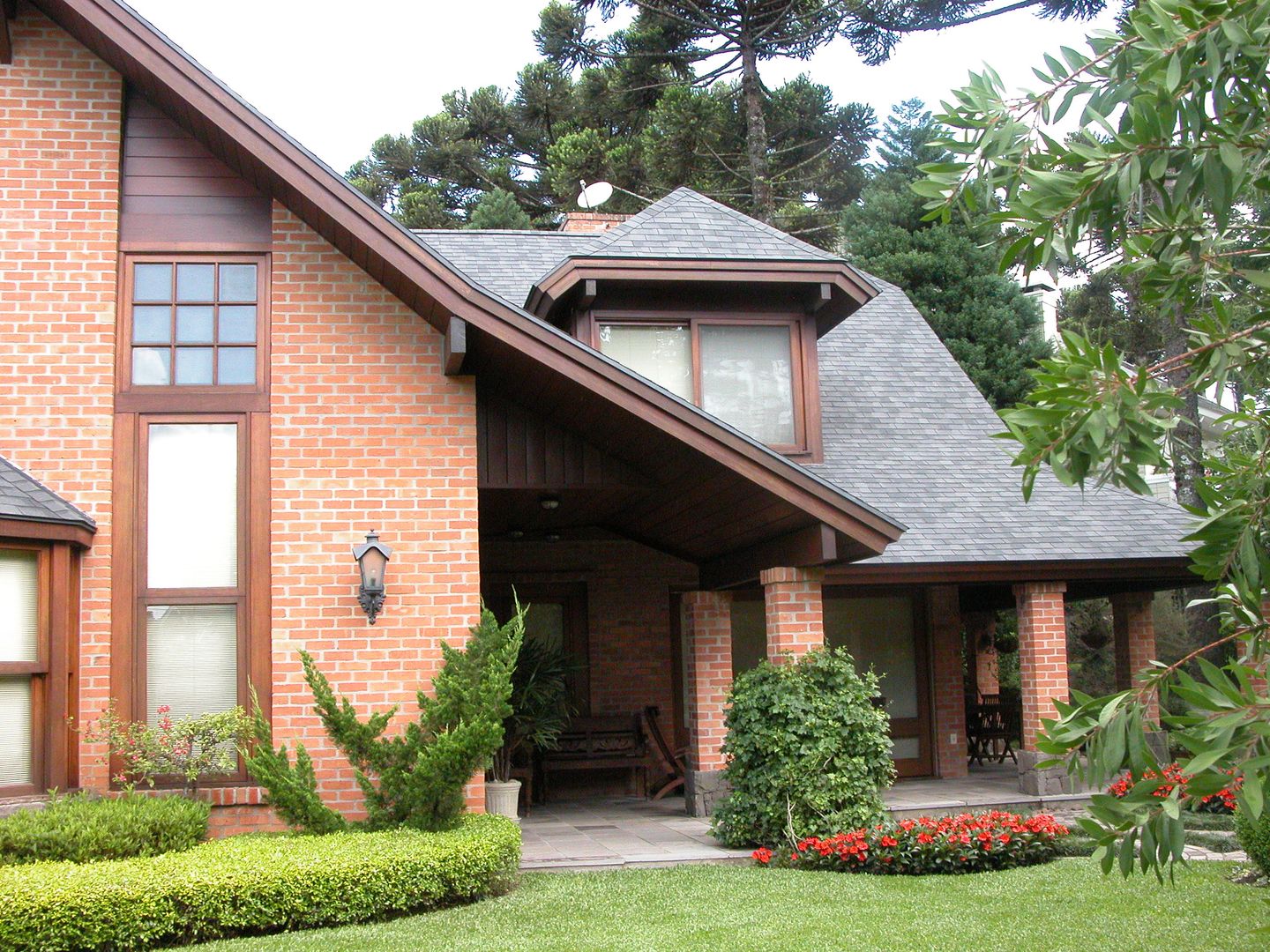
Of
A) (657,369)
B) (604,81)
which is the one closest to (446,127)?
(604,81)

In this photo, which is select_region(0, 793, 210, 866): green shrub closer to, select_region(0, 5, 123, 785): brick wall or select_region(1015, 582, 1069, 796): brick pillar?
select_region(0, 5, 123, 785): brick wall

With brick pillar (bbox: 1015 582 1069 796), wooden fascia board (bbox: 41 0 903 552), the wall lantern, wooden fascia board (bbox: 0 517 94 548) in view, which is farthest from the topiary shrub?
wooden fascia board (bbox: 0 517 94 548)

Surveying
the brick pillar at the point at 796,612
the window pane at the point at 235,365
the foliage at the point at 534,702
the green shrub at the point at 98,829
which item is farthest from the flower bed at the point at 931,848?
the window pane at the point at 235,365

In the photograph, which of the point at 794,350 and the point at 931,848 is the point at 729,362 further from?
the point at 931,848

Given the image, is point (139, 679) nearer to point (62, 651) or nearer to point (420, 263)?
point (62, 651)

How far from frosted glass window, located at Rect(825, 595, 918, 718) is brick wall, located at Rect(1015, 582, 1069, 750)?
2537 millimetres

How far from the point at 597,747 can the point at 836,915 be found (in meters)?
6.27

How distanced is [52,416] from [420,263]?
2.85 metres

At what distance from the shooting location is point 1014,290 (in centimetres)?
2400

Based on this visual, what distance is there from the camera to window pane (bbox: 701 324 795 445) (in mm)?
12312

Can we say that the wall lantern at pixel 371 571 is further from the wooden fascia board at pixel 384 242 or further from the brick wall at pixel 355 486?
the wooden fascia board at pixel 384 242

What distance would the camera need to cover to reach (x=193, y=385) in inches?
360

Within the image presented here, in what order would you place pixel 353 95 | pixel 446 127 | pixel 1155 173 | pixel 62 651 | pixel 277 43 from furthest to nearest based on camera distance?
1. pixel 353 95
2. pixel 277 43
3. pixel 446 127
4. pixel 62 651
5. pixel 1155 173

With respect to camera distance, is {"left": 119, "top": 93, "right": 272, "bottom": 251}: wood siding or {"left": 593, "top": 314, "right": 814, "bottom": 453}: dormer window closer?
{"left": 119, "top": 93, "right": 272, "bottom": 251}: wood siding
